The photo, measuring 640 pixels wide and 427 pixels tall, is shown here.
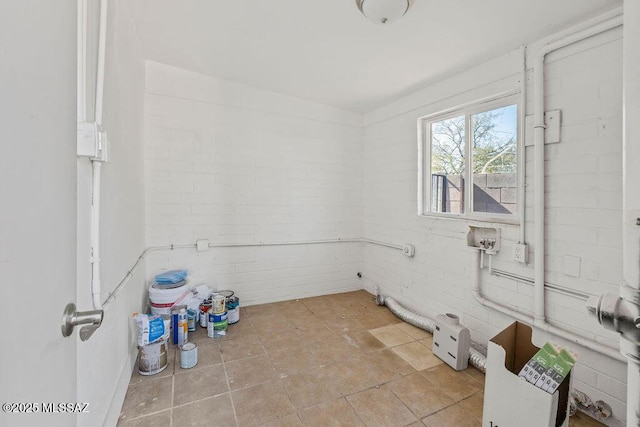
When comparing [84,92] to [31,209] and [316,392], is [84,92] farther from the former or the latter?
[316,392]

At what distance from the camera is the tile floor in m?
1.74

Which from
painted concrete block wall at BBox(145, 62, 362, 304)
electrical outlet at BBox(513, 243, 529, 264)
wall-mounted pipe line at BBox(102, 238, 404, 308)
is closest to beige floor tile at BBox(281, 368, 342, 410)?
wall-mounted pipe line at BBox(102, 238, 404, 308)

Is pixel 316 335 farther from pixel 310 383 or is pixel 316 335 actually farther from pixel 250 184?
pixel 250 184

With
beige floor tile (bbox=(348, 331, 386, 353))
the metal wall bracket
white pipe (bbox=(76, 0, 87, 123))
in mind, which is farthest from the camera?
beige floor tile (bbox=(348, 331, 386, 353))

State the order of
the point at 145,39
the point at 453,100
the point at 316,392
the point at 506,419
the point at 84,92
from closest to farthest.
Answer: the point at 84,92 < the point at 506,419 < the point at 316,392 < the point at 145,39 < the point at 453,100

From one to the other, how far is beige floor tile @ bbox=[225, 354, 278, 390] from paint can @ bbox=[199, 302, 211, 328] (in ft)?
2.38

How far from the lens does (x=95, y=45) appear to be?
1.38 meters

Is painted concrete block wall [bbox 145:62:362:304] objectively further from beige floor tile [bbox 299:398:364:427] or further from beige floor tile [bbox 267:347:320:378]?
beige floor tile [bbox 299:398:364:427]

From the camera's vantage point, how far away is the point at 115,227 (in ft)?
5.64

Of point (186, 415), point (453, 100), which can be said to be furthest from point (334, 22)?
point (186, 415)

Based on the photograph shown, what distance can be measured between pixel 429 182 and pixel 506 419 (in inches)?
88.4

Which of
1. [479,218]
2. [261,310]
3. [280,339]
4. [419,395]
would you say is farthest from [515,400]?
[261,310]

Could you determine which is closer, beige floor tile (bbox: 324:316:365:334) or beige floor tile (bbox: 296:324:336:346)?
beige floor tile (bbox: 296:324:336:346)

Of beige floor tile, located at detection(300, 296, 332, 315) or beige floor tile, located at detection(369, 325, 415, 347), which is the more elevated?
beige floor tile, located at detection(300, 296, 332, 315)
